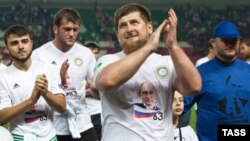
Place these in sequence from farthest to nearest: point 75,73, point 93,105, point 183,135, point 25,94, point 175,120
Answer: point 93,105, point 75,73, point 183,135, point 175,120, point 25,94

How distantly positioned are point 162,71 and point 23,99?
1.76m

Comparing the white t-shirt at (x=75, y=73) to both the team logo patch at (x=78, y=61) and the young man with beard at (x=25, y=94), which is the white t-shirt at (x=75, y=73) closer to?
the team logo patch at (x=78, y=61)

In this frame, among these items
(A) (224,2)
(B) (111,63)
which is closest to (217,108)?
(B) (111,63)

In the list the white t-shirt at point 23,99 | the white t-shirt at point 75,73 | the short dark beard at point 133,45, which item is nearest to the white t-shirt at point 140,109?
the short dark beard at point 133,45

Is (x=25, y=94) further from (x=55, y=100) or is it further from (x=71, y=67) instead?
(x=71, y=67)

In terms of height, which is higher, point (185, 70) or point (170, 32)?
point (170, 32)

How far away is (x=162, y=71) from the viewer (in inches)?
124

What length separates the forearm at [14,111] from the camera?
4184mm

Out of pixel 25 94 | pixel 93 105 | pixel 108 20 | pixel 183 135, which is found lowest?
pixel 93 105

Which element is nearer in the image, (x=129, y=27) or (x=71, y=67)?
(x=129, y=27)

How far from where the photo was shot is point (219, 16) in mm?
25781

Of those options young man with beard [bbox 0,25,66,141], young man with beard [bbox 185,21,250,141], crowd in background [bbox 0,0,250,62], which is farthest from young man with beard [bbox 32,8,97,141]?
crowd in background [bbox 0,0,250,62]

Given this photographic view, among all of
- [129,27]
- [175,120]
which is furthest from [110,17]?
[129,27]

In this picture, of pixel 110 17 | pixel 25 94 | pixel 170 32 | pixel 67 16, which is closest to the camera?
pixel 170 32
